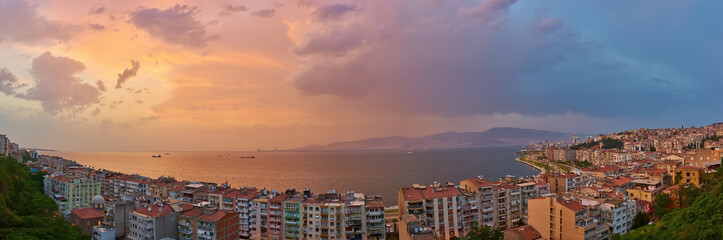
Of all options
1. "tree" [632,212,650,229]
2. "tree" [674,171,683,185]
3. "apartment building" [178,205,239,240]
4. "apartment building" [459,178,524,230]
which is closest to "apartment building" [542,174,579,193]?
"apartment building" [459,178,524,230]

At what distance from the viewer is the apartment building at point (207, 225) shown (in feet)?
81.8

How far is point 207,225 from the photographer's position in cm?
2503

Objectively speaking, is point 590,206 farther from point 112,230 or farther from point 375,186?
point 375,186

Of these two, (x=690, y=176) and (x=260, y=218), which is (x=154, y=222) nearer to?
(x=260, y=218)

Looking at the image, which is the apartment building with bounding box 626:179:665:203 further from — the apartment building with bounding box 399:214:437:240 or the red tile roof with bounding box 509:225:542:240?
the apartment building with bounding box 399:214:437:240

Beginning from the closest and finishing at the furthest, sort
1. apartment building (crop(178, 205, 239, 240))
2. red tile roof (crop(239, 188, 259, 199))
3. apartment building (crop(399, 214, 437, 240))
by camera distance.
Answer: apartment building (crop(399, 214, 437, 240)), apartment building (crop(178, 205, 239, 240)), red tile roof (crop(239, 188, 259, 199))

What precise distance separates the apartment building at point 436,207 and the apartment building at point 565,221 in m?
5.28

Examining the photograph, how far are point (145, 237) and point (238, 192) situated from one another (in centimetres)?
772

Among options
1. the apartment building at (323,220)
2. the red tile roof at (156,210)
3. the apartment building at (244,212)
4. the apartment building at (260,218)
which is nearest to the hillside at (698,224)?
the apartment building at (323,220)

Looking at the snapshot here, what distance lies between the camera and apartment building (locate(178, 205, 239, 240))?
24938 mm

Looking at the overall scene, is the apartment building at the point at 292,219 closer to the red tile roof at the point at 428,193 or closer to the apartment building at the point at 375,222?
the apartment building at the point at 375,222

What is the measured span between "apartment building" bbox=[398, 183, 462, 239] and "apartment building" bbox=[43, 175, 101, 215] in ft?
108

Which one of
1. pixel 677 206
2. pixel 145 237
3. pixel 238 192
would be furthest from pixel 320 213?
pixel 677 206

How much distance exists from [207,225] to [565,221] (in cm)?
2166
